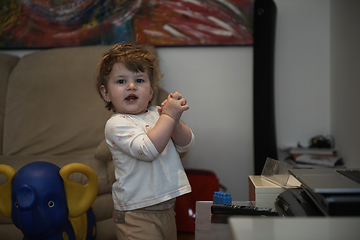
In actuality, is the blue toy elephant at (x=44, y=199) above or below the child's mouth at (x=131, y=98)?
below

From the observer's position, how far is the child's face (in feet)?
3.26

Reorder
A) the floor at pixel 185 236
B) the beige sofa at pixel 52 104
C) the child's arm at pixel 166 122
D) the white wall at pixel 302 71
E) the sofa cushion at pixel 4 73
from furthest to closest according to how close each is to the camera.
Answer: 1. the white wall at pixel 302 71
2. the sofa cushion at pixel 4 73
3. the beige sofa at pixel 52 104
4. the floor at pixel 185 236
5. the child's arm at pixel 166 122

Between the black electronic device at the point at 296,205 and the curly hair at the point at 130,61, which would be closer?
the black electronic device at the point at 296,205

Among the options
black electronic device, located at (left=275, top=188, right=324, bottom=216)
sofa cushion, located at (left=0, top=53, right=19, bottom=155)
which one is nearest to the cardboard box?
black electronic device, located at (left=275, top=188, right=324, bottom=216)

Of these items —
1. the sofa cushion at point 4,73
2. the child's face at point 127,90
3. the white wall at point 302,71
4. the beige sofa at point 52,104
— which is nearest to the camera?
the child's face at point 127,90

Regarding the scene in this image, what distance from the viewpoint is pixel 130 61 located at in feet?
3.30

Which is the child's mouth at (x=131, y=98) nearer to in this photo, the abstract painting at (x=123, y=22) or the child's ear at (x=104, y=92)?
the child's ear at (x=104, y=92)

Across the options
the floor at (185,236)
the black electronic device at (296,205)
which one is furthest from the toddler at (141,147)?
the floor at (185,236)

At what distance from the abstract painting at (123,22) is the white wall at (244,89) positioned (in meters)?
0.11

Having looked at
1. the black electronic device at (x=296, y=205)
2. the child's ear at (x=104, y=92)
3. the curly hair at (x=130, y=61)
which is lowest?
the black electronic device at (x=296, y=205)

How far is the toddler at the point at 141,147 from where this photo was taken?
0.90 m

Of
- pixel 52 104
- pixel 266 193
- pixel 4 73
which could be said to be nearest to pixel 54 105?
pixel 52 104

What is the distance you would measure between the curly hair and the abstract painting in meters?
1.24

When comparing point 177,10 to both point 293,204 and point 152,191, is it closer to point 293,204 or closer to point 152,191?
point 152,191
